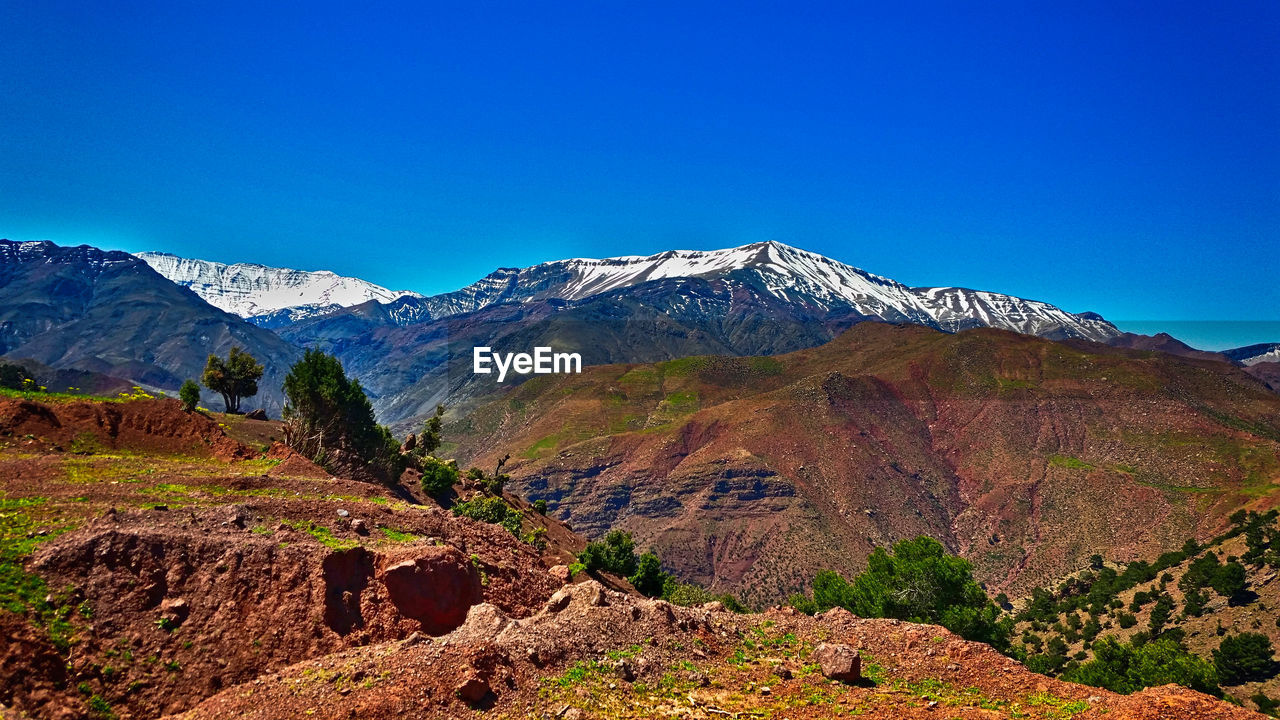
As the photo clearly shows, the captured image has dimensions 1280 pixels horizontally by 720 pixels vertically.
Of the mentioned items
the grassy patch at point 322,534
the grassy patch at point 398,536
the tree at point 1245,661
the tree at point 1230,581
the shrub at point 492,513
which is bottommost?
the tree at point 1245,661

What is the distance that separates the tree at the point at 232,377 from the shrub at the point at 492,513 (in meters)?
33.2

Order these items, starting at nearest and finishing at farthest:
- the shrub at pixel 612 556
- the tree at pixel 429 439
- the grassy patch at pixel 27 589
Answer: the grassy patch at pixel 27 589, the shrub at pixel 612 556, the tree at pixel 429 439

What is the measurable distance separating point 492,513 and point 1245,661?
182 feet

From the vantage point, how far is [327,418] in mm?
47281

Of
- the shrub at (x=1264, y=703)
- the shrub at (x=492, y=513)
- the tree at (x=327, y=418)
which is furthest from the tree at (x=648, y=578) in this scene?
the shrub at (x=1264, y=703)

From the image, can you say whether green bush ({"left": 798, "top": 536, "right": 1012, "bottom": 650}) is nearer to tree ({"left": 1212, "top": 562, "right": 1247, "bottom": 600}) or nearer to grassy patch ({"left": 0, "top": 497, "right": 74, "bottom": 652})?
tree ({"left": 1212, "top": 562, "right": 1247, "bottom": 600})

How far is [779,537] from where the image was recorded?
415 ft

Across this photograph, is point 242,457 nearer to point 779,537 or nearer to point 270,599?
point 270,599

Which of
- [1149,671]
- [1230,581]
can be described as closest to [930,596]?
[1149,671]

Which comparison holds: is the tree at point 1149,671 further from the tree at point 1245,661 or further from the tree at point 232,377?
the tree at point 232,377

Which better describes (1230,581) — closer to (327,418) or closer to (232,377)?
(327,418)

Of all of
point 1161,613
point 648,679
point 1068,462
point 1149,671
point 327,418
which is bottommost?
point 1161,613

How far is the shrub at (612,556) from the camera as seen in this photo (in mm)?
48969

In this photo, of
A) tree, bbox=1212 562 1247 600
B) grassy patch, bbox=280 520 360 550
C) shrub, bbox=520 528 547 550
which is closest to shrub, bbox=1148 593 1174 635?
tree, bbox=1212 562 1247 600
